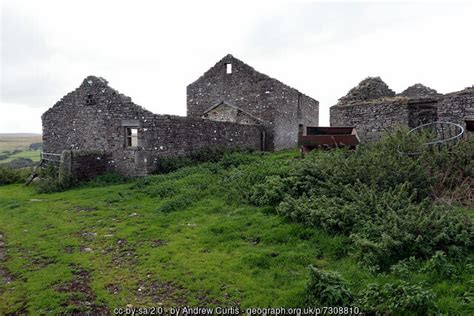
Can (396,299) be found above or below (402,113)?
below

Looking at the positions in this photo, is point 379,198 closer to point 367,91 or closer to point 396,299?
point 396,299

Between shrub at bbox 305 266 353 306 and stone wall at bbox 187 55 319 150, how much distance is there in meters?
17.7

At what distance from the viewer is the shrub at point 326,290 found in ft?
14.0

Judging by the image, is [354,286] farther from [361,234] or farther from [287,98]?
[287,98]

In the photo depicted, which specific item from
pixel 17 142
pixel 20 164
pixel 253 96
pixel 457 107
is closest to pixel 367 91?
pixel 457 107

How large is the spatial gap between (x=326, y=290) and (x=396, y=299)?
828mm

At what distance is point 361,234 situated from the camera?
5.75 meters

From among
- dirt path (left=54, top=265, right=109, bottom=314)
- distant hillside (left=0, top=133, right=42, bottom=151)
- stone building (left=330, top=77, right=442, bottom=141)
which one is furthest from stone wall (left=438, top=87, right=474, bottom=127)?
distant hillside (left=0, top=133, right=42, bottom=151)

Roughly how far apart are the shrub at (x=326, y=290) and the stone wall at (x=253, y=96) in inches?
696

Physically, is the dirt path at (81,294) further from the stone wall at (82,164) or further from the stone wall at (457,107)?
the stone wall at (457,107)

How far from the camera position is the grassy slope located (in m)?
4.91

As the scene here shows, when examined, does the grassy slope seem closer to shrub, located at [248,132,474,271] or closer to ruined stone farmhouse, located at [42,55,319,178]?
shrub, located at [248,132,474,271]

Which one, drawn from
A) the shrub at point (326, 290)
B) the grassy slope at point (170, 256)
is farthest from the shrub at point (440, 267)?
the shrub at point (326, 290)

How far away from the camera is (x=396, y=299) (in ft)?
13.2
